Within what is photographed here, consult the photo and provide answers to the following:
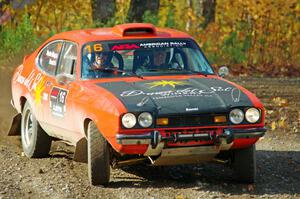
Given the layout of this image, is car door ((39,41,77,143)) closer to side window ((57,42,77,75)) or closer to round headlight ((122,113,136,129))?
side window ((57,42,77,75))

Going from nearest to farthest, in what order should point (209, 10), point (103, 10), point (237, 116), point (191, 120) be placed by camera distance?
1. point (191, 120)
2. point (237, 116)
3. point (103, 10)
4. point (209, 10)

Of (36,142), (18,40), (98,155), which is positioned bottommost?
(18,40)

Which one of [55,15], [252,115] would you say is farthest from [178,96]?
[55,15]

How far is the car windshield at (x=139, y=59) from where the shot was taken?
963 cm

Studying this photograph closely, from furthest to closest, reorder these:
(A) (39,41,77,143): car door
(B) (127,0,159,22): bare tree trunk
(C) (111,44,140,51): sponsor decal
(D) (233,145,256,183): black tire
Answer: (B) (127,0,159,22): bare tree trunk
(C) (111,44,140,51): sponsor decal
(A) (39,41,77,143): car door
(D) (233,145,256,183): black tire

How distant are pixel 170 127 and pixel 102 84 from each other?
1.16m

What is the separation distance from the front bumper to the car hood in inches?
9.1

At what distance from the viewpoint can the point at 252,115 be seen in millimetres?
8719

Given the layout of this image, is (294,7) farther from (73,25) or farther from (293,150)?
(293,150)

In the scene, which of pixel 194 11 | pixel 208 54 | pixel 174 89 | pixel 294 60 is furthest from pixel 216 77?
pixel 194 11

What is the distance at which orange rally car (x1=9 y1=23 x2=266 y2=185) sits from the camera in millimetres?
8430

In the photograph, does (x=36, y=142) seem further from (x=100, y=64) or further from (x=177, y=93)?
(x=177, y=93)

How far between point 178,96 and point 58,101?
174 centimetres

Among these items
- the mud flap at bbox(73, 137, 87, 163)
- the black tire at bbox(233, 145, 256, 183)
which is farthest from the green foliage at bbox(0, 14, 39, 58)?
the black tire at bbox(233, 145, 256, 183)
